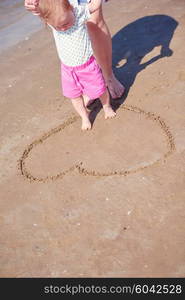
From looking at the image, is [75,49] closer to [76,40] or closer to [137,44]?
[76,40]

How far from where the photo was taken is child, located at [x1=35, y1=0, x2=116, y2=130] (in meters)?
3.38

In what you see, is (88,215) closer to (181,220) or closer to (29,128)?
(181,220)

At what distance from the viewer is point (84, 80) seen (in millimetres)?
3721

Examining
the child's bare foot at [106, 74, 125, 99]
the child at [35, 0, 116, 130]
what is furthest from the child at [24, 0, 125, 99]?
the child at [35, 0, 116, 130]

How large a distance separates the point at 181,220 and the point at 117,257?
51 cm

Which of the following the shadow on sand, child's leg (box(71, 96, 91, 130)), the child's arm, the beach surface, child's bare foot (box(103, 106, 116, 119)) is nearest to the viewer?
the beach surface

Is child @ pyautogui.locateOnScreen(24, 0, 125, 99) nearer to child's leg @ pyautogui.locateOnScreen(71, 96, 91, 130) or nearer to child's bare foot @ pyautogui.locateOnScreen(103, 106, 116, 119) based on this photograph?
child's bare foot @ pyautogui.locateOnScreen(103, 106, 116, 119)

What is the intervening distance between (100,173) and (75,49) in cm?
107

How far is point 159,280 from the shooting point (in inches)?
102

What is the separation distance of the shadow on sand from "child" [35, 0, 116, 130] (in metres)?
0.42

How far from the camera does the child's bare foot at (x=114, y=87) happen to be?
421 centimetres

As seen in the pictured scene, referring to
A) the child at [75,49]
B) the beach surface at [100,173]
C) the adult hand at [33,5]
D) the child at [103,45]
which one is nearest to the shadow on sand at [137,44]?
the beach surface at [100,173]

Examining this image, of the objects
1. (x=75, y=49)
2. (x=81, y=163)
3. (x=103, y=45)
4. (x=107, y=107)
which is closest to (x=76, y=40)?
(x=75, y=49)

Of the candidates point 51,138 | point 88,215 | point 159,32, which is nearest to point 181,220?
point 88,215
